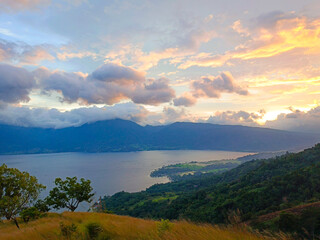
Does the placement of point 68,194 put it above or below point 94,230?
below

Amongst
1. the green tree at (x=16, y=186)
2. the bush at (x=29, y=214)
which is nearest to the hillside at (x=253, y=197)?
the bush at (x=29, y=214)

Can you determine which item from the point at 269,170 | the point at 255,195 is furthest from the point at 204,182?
the point at 255,195

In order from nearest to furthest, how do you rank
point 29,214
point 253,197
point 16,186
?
point 29,214
point 16,186
point 253,197

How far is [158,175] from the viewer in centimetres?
17862

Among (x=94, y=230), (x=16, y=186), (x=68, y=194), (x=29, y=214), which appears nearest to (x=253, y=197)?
(x=68, y=194)

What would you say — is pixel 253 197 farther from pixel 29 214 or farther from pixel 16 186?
pixel 16 186

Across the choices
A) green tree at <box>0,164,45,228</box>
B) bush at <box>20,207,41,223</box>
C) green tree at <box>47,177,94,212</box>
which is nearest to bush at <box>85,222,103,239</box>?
bush at <box>20,207,41,223</box>

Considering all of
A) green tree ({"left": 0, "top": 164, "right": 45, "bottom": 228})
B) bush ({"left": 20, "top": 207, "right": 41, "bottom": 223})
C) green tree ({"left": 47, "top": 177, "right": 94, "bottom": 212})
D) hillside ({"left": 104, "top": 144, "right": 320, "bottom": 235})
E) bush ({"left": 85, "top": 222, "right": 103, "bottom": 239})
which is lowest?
hillside ({"left": 104, "top": 144, "right": 320, "bottom": 235})

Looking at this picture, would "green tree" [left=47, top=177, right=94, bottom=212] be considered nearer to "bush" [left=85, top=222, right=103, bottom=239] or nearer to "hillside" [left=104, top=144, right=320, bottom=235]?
"hillside" [left=104, top=144, right=320, bottom=235]

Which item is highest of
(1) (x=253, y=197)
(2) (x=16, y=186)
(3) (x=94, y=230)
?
(3) (x=94, y=230)

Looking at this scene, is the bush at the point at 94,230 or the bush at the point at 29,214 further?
the bush at the point at 29,214

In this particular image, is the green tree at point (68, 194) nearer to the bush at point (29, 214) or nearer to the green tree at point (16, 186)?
the green tree at point (16, 186)

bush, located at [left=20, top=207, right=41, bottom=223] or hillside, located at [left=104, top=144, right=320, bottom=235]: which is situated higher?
bush, located at [left=20, top=207, right=41, bottom=223]

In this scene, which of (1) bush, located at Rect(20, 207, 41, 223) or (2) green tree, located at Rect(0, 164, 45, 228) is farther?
(2) green tree, located at Rect(0, 164, 45, 228)
